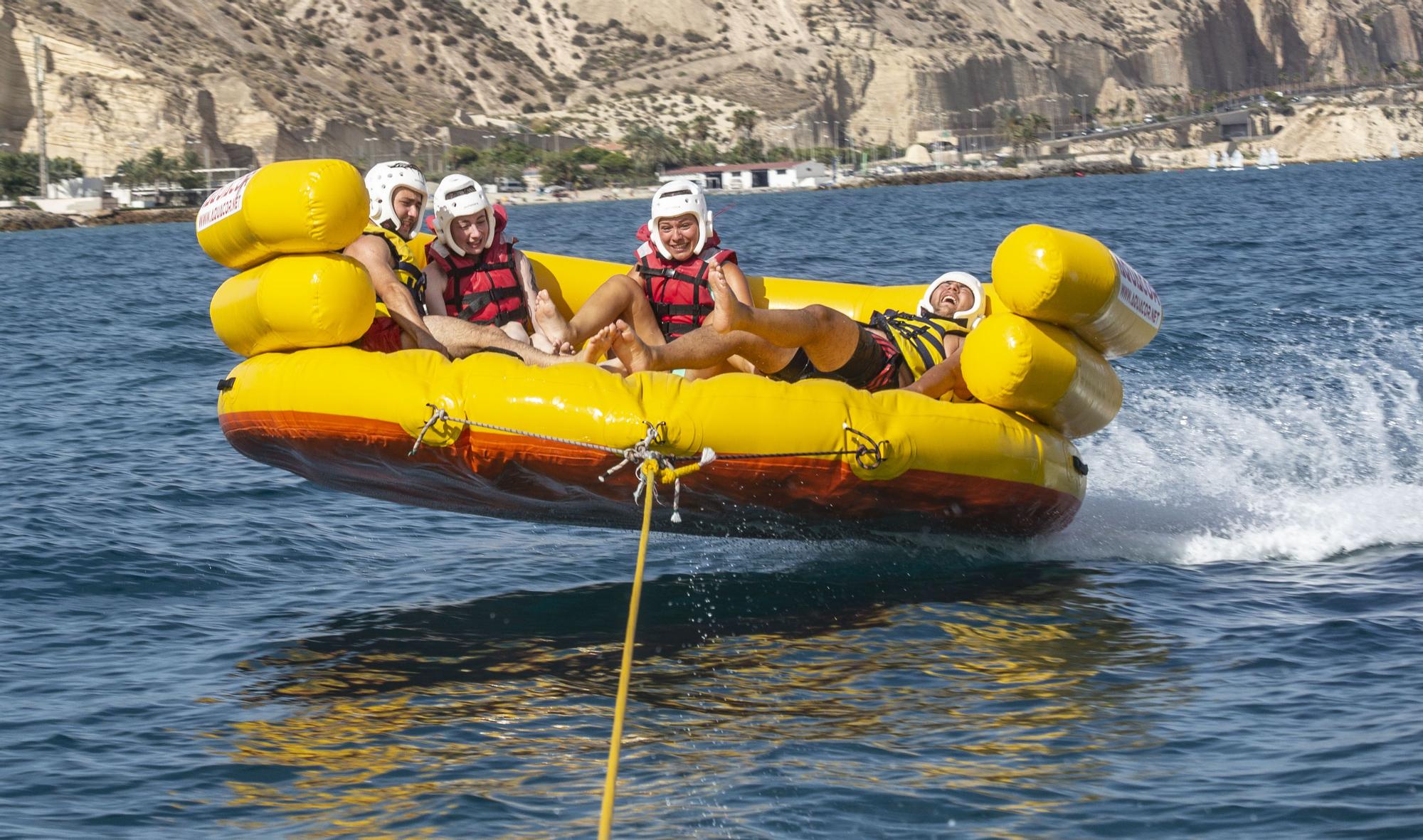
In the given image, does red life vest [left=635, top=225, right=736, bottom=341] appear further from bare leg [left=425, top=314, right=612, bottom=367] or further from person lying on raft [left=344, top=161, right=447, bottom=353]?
person lying on raft [left=344, top=161, right=447, bottom=353]

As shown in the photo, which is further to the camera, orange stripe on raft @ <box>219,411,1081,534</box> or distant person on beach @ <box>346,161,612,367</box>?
distant person on beach @ <box>346,161,612,367</box>

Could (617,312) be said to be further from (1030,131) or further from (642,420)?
(1030,131)

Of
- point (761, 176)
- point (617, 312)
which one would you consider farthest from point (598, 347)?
point (761, 176)

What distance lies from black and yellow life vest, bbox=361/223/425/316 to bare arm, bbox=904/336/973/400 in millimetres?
2121

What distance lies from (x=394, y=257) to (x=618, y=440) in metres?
1.77

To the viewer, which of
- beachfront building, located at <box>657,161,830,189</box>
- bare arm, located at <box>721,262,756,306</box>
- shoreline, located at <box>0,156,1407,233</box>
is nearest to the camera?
bare arm, located at <box>721,262,756,306</box>

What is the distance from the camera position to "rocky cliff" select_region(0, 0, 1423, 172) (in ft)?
246

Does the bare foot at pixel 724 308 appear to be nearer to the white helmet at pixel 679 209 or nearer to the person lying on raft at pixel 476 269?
the white helmet at pixel 679 209

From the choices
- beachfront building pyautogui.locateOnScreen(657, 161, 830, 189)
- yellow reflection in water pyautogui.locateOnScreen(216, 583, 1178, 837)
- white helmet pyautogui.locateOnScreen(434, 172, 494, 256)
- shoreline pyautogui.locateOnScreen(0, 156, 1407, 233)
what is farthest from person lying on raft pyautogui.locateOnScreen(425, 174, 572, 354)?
beachfront building pyautogui.locateOnScreen(657, 161, 830, 189)

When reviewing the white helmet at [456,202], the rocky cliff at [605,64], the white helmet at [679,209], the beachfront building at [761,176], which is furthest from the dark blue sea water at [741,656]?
the beachfront building at [761,176]

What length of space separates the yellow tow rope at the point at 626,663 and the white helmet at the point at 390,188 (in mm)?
1837

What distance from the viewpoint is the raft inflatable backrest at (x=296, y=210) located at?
612cm

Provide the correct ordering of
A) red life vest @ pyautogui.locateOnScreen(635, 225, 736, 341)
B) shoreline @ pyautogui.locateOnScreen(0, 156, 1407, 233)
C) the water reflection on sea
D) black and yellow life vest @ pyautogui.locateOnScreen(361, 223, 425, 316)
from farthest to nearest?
1. shoreline @ pyautogui.locateOnScreen(0, 156, 1407, 233)
2. black and yellow life vest @ pyautogui.locateOnScreen(361, 223, 425, 316)
3. red life vest @ pyautogui.locateOnScreen(635, 225, 736, 341)
4. the water reflection on sea

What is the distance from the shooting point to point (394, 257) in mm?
6801
